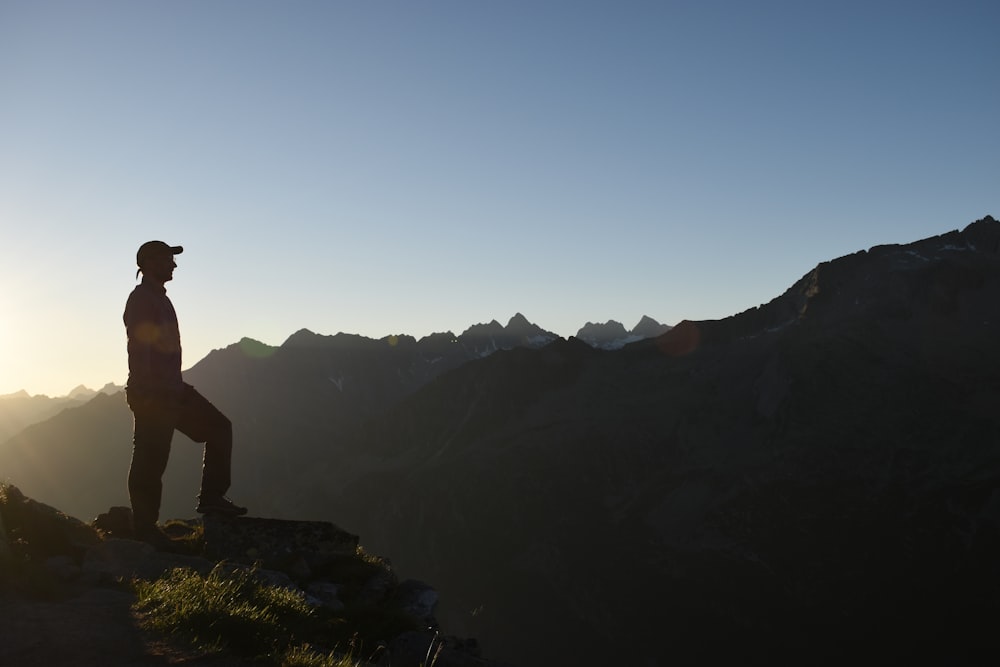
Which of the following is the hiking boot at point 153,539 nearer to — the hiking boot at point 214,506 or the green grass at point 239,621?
the hiking boot at point 214,506

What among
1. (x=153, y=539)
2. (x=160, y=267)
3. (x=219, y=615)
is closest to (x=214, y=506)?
(x=153, y=539)

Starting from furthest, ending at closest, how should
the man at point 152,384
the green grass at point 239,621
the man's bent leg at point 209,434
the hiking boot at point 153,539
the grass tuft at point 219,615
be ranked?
the man's bent leg at point 209,434 < the hiking boot at point 153,539 < the man at point 152,384 < the grass tuft at point 219,615 < the green grass at point 239,621

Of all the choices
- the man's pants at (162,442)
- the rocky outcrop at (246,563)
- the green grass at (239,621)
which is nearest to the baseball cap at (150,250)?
the man's pants at (162,442)

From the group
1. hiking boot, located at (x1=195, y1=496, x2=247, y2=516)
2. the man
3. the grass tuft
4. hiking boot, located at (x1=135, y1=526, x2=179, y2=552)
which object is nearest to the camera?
the grass tuft

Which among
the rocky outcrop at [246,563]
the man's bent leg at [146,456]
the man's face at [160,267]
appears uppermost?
the man's face at [160,267]

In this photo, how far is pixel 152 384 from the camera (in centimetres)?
1216

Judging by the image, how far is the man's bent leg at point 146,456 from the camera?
482 inches

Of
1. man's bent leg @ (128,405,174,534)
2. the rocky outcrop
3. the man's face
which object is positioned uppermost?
the man's face

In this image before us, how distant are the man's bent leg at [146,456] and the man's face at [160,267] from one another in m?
2.31

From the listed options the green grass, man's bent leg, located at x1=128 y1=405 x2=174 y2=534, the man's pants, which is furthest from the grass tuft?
man's bent leg, located at x1=128 y1=405 x2=174 y2=534

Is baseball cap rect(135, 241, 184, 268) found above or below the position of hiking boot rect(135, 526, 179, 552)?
above

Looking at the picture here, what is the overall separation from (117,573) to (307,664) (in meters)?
4.92

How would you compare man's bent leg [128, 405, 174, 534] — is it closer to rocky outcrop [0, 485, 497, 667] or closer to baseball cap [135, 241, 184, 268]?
rocky outcrop [0, 485, 497, 667]

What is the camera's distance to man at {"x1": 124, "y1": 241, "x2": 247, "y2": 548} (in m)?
12.2
